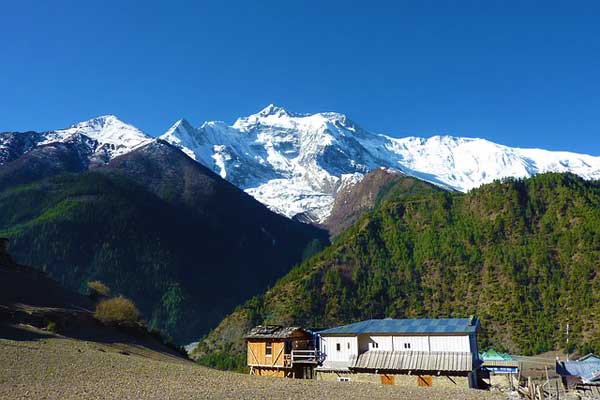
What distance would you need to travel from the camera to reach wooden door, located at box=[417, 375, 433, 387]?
46.5 meters

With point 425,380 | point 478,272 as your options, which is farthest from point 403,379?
point 478,272

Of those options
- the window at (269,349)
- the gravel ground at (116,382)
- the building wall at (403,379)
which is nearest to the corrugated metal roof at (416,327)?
the building wall at (403,379)

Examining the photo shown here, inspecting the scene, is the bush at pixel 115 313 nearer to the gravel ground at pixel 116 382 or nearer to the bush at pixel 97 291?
the gravel ground at pixel 116 382

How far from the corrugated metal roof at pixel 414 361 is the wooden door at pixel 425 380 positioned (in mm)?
833

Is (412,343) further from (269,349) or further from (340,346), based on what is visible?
(269,349)

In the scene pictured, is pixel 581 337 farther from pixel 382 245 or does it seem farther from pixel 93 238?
pixel 93 238

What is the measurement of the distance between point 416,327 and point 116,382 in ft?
95.4

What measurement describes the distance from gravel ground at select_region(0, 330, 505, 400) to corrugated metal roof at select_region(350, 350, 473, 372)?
5.43m

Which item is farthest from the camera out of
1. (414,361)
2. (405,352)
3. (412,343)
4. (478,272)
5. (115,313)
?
(478,272)

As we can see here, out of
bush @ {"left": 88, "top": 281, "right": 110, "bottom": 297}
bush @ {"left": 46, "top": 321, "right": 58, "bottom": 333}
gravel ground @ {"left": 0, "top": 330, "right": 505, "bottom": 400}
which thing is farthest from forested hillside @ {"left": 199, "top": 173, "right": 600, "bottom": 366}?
gravel ground @ {"left": 0, "top": 330, "right": 505, "bottom": 400}

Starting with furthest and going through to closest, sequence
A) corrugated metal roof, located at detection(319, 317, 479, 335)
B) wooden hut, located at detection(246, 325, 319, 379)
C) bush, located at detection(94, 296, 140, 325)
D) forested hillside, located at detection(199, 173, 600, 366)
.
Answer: forested hillside, located at detection(199, 173, 600, 366), bush, located at detection(94, 296, 140, 325), wooden hut, located at detection(246, 325, 319, 379), corrugated metal roof, located at detection(319, 317, 479, 335)

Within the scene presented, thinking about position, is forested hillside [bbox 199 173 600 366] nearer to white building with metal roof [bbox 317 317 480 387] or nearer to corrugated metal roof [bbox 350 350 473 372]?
white building with metal roof [bbox 317 317 480 387]

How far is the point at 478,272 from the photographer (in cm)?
11575

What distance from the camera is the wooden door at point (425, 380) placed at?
46.5m
